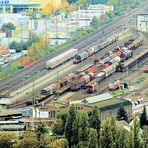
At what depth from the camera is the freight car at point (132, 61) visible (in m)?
30.9

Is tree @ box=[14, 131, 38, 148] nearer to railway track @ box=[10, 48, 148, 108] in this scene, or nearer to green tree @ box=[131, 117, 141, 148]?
green tree @ box=[131, 117, 141, 148]

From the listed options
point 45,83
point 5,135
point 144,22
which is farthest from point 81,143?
point 144,22

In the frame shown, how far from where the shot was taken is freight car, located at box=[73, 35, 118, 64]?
3247 centimetres

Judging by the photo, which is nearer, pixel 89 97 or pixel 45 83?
pixel 89 97

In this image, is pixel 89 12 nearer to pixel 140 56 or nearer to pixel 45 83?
pixel 140 56

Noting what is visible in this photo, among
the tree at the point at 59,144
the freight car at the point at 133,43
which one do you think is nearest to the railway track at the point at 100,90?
the freight car at the point at 133,43

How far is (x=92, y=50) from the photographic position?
34125 mm

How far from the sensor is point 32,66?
32.1 meters

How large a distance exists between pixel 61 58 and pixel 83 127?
12303mm

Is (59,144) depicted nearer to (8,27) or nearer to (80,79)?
(80,79)

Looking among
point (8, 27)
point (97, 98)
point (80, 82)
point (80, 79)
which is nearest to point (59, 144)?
point (97, 98)

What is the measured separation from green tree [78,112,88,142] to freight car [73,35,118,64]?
12188 mm

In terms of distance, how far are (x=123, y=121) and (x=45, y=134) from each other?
3.18 metres

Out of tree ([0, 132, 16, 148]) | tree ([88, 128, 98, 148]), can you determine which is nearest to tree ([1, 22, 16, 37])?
tree ([0, 132, 16, 148])
